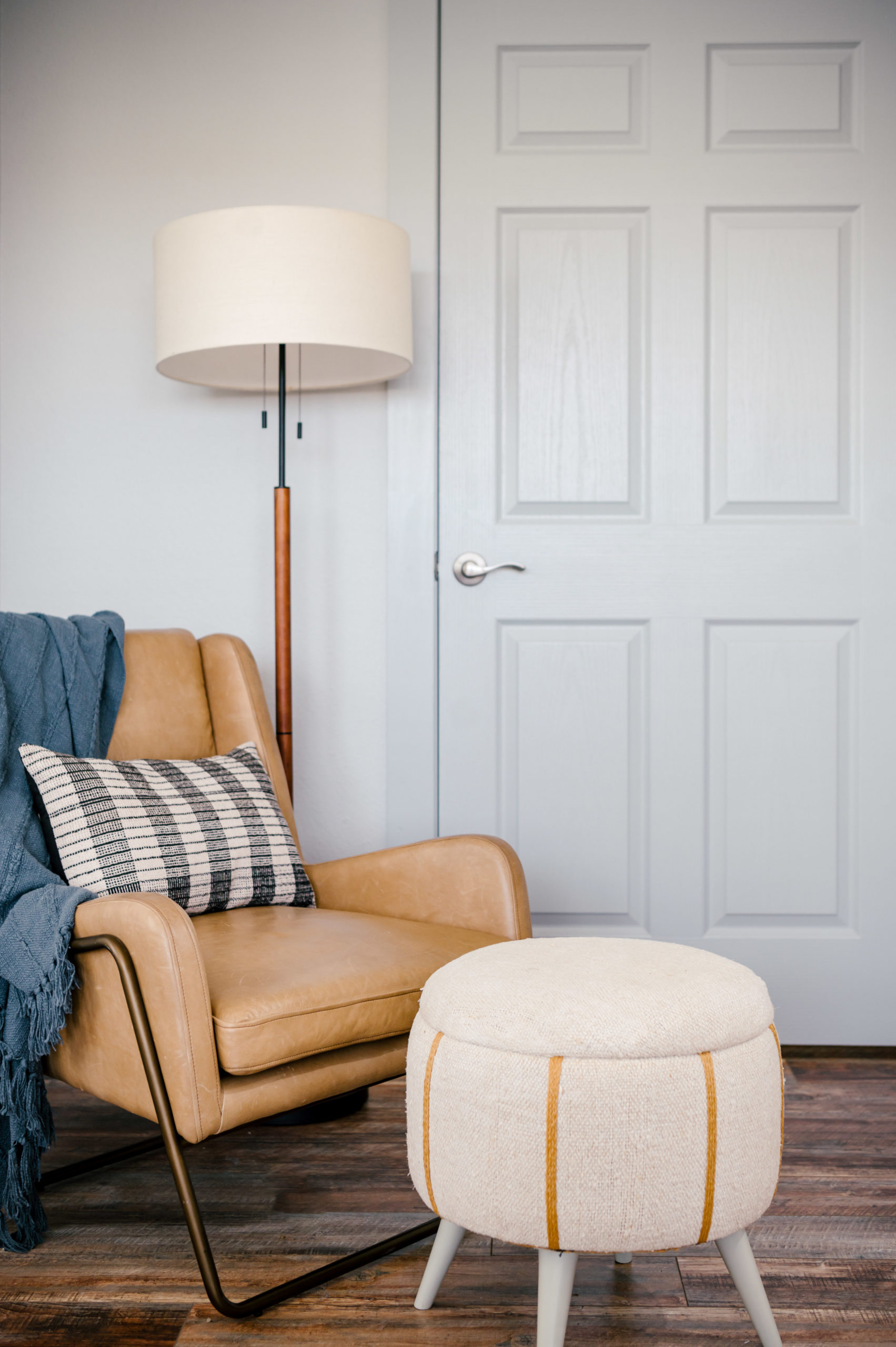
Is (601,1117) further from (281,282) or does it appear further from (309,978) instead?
(281,282)

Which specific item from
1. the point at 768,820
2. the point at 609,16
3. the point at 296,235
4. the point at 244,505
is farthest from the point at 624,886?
the point at 609,16

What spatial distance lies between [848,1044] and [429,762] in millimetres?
1092

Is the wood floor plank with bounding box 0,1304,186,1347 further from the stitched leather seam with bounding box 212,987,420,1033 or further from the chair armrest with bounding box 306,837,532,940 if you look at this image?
the chair armrest with bounding box 306,837,532,940

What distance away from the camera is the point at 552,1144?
1104 mm

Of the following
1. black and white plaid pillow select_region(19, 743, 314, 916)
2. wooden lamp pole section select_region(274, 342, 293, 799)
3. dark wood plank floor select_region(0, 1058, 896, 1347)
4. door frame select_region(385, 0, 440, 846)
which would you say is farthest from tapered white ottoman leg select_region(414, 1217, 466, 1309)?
door frame select_region(385, 0, 440, 846)

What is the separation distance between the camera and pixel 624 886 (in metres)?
2.38

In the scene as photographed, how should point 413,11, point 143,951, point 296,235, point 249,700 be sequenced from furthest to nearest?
1. point 413,11
2. point 249,700
3. point 296,235
4. point 143,951

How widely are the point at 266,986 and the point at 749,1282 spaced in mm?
662

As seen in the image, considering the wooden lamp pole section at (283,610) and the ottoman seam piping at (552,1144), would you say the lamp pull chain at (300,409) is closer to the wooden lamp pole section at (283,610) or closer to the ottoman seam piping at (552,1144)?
the wooden lamp pole section at (283,610)

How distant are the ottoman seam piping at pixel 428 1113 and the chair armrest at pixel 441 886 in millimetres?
497

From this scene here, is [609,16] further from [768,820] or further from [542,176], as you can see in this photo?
[768,820]

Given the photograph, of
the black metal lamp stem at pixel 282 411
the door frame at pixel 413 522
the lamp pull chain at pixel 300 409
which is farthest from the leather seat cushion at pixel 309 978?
the lamp pull chain at pixel 300 409

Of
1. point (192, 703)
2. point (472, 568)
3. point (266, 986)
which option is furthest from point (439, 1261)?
point (472, 568)

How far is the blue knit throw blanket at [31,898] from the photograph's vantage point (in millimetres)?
1434
